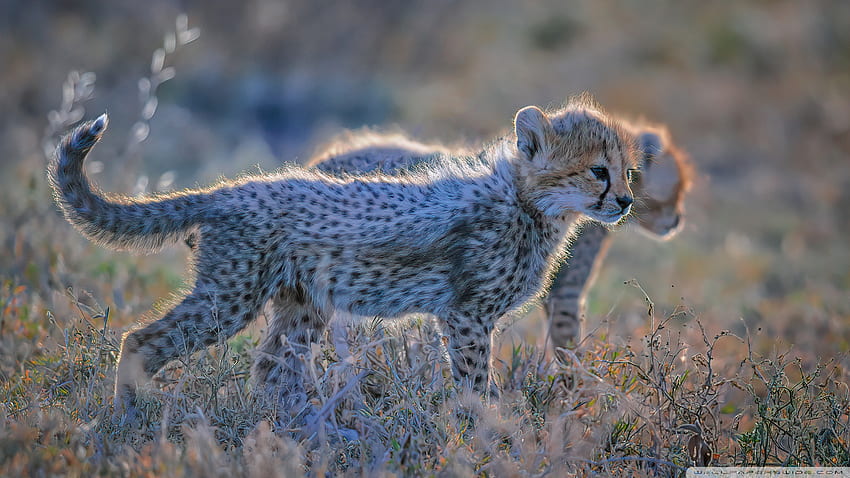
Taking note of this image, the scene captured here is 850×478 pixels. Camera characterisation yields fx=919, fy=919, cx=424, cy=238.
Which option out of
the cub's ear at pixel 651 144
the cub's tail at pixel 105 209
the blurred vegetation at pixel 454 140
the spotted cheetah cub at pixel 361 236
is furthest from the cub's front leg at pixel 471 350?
the cub's ear at pixel 651 144

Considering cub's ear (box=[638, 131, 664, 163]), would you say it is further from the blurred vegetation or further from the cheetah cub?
the blurred vegetation

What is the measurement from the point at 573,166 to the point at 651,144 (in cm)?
204

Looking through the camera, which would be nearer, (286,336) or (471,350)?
(471,350)

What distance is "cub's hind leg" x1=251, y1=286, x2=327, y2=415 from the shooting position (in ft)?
13.9

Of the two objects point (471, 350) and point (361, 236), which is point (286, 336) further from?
point (471, 350)

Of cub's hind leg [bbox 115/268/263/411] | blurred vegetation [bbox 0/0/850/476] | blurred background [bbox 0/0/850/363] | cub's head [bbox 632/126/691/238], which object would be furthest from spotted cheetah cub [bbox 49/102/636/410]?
cub's head [bbox 632/126/691/238]

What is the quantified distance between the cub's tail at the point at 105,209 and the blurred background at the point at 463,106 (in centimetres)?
94

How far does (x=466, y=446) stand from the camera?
11.8 ft

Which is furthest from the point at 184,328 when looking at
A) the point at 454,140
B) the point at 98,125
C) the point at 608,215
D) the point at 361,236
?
the point at 454,140

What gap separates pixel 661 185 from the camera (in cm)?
630

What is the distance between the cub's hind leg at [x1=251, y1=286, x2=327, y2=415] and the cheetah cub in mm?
1075

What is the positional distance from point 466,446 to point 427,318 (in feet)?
4.25

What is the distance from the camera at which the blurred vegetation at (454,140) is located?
12.2ft

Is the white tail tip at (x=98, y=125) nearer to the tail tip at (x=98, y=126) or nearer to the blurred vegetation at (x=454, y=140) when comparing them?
the tail tip at (x=98, y=126)
